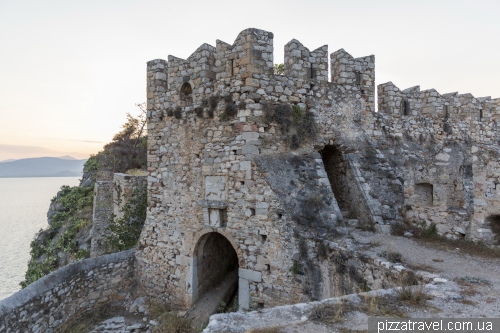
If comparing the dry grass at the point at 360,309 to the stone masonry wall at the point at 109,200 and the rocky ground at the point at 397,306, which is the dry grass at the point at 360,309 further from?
the stone masonry wall at the point at 109,200

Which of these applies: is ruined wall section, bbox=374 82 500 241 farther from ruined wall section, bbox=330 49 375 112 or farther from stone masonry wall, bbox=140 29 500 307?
ruined wall section, bbox=330 49 375 112

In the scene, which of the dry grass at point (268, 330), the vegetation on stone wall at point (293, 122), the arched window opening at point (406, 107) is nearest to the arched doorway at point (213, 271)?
the vegetation on stone wall at point (293, 122)

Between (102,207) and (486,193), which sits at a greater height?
(486,193)

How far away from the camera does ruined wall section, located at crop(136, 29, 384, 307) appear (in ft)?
24.9

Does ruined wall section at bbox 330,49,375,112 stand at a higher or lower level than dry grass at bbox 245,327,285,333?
higher

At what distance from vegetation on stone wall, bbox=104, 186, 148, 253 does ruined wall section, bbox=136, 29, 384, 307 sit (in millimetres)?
1941

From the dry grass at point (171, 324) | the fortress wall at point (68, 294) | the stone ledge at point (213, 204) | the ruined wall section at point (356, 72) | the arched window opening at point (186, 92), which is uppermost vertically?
the ruined wall section at point (356, 72)

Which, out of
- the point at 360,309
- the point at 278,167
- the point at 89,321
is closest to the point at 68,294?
the point at 89,321

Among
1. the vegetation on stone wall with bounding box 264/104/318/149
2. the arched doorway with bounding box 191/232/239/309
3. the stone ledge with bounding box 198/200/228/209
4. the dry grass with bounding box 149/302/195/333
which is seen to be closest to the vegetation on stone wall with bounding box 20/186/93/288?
the arched doorway with bounding box 191/232/239/309

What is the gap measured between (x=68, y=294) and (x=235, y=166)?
5454 millimetres

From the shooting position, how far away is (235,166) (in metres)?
8.19

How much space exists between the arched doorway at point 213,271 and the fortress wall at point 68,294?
247 centimetres

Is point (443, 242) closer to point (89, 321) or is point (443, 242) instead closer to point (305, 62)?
point (305, 62)

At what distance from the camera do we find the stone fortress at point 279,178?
716cm
